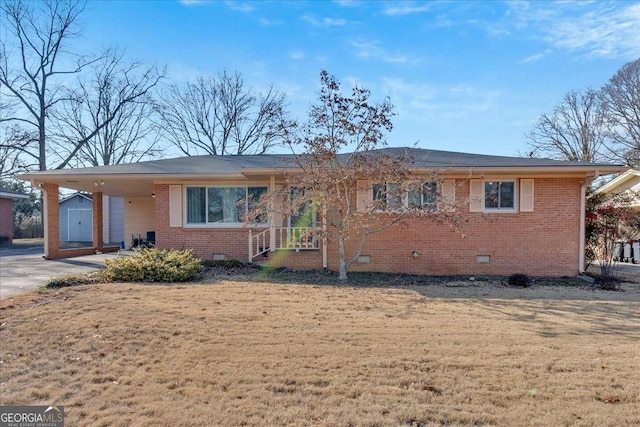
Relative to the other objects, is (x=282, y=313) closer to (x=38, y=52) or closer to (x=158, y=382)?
(x=158, y=382)

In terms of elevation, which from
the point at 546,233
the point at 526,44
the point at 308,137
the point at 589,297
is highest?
the point at 526,44

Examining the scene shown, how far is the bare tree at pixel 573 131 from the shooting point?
2852cm

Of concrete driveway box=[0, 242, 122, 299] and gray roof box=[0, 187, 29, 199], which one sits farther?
gray roof box=[0, 187, 29, 199]

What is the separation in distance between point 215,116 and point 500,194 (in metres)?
24.4

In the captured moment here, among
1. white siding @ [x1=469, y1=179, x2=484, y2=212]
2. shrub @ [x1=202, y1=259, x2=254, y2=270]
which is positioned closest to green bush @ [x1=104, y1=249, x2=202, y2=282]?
shrub @ [x1=202, y1=259, x2=254, y2=270]

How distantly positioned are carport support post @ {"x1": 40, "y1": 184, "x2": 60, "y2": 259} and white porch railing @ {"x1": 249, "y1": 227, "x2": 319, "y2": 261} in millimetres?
7103

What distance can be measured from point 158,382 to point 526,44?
465 inches

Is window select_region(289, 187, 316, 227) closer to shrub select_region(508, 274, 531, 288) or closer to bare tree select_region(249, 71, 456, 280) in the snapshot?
bare tree select_region(249, 71, 456, 280)

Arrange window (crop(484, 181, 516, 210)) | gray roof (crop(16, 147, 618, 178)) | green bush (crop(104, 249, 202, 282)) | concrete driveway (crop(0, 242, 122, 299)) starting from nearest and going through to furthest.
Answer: concrete driveway (crop(0, 242, 122, 299)), green bush (crop(104, 249, 202, 282)), gray roof (crop(16, 147, 618, 178)), window (crop(484, 181, 516, 210))

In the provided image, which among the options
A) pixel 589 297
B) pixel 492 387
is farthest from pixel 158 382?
pixel 589 297

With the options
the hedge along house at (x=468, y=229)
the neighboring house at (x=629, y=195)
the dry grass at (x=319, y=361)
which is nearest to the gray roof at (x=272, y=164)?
the hedge along house at (x=468, y=229)

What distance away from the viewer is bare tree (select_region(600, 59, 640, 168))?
1014 inches

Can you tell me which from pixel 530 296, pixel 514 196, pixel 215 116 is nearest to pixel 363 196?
pixel 514 196

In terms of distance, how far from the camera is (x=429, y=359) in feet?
12.9
